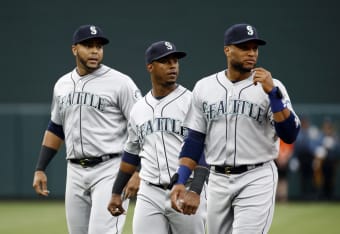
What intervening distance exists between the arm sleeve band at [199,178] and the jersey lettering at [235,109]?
35 cm

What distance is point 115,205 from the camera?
6906mm

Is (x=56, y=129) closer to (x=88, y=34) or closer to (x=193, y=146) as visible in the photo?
(x=88, y=34)

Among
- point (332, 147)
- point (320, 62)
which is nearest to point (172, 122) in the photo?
point (332, 147)

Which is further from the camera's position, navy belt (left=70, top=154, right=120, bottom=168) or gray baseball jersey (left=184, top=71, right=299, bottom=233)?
navy belt (left=70, top=154, right=120, bottom=168)

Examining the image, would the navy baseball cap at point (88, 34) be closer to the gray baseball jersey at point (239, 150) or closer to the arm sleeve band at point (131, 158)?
the arm sleeve band at point (131, 158)

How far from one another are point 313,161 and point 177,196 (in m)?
13.0

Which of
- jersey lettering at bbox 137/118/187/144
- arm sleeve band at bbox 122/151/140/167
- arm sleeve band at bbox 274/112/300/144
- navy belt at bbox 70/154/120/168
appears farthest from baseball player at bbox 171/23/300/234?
navy belt at bbox 70/154/120/168

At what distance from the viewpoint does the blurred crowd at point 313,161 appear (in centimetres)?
1830

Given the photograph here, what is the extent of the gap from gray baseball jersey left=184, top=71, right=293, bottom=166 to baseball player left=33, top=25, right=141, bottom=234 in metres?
1.31

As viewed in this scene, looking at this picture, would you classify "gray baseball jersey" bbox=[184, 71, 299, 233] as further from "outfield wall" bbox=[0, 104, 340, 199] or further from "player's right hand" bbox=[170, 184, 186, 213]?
"outfield wall" bbox=[0, 104, 340, 199]

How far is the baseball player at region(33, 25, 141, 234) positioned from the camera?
24.3ft

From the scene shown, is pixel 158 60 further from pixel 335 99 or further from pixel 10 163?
pixel 335 99

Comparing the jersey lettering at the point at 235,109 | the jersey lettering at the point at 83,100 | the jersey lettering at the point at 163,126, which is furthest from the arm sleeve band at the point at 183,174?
the jersey lettering at the point at 83,100

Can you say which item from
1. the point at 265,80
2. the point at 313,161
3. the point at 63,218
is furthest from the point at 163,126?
the point at 313,161
